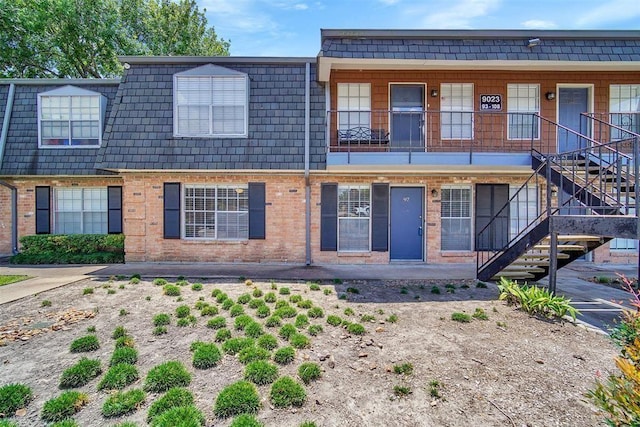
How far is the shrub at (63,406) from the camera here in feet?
10.1

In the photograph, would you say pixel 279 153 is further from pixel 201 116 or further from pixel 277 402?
pixel 277 402

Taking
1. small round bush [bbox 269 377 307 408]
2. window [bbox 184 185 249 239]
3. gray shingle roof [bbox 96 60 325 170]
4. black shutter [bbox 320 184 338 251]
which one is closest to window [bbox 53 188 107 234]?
gray shingle roof [bbox 96 60 325 170]

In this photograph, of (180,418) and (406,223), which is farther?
(406,223)

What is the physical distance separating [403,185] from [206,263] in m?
6.40

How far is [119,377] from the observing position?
3.59 metres

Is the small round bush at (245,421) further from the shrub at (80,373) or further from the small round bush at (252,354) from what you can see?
the shrub at (80,373)

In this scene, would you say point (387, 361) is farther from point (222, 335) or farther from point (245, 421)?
point (222, 335)

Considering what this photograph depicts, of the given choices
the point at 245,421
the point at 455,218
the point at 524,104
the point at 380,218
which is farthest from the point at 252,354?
the point at 524,104

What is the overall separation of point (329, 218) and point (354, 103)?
350cm

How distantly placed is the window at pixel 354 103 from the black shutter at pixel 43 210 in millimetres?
10188

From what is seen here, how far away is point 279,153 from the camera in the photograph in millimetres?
9523

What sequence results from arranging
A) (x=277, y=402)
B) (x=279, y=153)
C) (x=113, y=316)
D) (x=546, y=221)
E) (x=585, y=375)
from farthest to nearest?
(x=279, y=153)
(x=546, y=221)
(x=113, y=316)
(x=585, y=375)
(x=277, y=402)

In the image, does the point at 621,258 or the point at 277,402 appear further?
the point at 621,258

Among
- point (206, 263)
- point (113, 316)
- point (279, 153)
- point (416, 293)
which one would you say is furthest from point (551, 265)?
point (206, 263)
